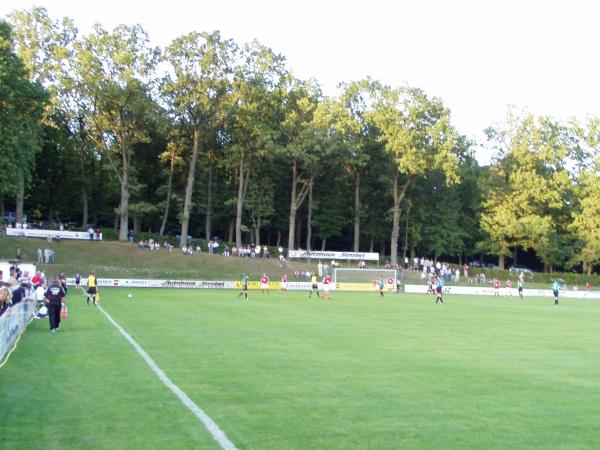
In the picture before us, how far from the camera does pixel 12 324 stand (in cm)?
1642

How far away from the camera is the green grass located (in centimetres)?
812

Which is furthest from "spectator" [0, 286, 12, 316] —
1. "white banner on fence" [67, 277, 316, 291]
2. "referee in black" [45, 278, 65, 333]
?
"white banner on fence" [67, 277, 316, 291]

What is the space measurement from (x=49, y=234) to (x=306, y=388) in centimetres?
5179

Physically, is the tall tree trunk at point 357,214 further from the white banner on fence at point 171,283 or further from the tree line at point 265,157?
the white banner on fence at point 171,283

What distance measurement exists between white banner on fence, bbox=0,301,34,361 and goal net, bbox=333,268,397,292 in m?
37.6

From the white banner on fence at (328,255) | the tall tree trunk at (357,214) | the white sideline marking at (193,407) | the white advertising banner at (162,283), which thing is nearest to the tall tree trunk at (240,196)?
the white banner on fence at (328,255)

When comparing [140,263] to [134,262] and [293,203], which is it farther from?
[293,203]

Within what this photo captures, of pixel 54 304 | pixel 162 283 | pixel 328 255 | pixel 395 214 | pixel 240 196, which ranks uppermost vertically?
pixel 240 196

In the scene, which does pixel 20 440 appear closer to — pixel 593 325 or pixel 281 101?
pixel 593 325

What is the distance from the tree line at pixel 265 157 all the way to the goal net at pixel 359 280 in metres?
10.8

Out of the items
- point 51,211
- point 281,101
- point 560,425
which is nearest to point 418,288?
point 281,101

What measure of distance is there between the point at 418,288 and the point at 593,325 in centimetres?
3299

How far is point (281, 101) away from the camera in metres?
68.4

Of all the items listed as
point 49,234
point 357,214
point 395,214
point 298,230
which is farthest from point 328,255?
point 49,234
